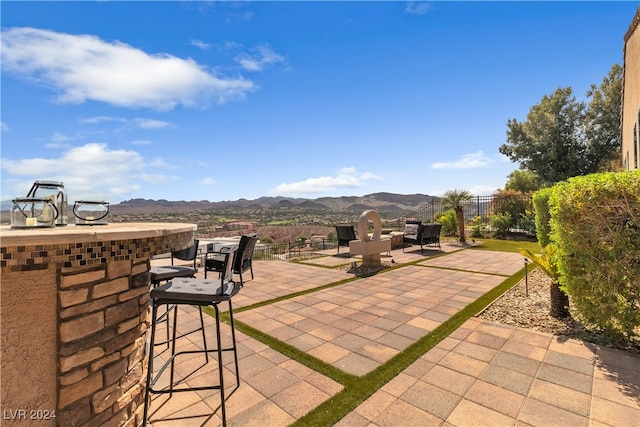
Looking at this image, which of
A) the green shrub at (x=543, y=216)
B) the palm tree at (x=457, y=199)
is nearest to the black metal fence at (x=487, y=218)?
the palm tree at (x=457, y=199)

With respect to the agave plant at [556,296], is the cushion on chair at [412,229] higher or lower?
higher

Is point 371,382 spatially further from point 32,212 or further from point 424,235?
point 424,235

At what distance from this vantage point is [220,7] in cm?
660

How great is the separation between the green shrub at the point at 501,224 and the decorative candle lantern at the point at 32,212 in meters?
16.7

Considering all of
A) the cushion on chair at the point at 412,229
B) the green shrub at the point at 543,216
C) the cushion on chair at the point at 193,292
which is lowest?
the cushion on chair at the point at 412,229

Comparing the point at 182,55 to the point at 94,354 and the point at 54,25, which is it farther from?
the point at 94,354

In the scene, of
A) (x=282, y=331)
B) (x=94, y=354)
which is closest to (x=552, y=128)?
(x=282, y=331)

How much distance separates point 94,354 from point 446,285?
6013mm

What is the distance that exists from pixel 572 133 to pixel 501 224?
50.4 feet

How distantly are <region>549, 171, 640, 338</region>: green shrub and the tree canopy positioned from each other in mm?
24003

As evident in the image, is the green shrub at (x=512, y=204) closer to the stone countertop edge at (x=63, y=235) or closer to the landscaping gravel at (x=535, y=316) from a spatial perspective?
the landscaping gravel at (x=535, y=316)

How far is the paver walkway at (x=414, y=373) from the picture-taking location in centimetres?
223

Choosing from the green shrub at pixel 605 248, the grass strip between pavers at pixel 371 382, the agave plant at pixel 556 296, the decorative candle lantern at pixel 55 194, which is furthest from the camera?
the agave plant at pixel 556 296

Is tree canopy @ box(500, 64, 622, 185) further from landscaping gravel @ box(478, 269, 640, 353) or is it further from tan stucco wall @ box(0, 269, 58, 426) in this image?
tan stucco wall @ box(0, 269, 58, 426)
